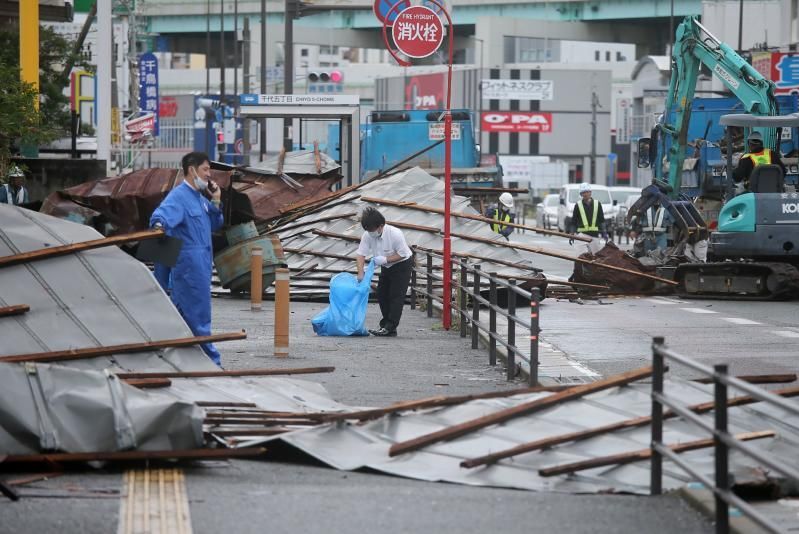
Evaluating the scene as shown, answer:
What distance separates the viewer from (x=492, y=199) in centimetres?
3650

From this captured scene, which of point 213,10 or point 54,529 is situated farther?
point 213,10

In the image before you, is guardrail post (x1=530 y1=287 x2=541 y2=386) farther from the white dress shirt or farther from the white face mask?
the white dress shirt

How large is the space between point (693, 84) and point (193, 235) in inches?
684

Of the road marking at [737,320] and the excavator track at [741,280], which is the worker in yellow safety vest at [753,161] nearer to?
the excavator track at [741,280]

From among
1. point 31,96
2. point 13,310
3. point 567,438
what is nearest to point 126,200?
point 31,96

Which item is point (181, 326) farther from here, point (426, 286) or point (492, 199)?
point (492, 199)

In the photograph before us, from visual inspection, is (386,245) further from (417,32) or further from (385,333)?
(417,32)

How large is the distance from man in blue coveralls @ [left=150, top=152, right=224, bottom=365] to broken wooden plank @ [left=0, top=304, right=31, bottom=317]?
8.03ft

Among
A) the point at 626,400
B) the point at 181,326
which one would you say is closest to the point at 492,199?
the point at 181,326

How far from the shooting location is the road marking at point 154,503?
7090 mm

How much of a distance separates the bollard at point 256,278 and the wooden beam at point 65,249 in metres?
9.44

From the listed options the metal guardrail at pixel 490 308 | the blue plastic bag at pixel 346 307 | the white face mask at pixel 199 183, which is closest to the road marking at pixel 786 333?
the metal guardrail at pixel 490 308

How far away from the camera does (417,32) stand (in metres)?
19.2

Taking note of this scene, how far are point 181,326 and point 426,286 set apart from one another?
10.2 meters
